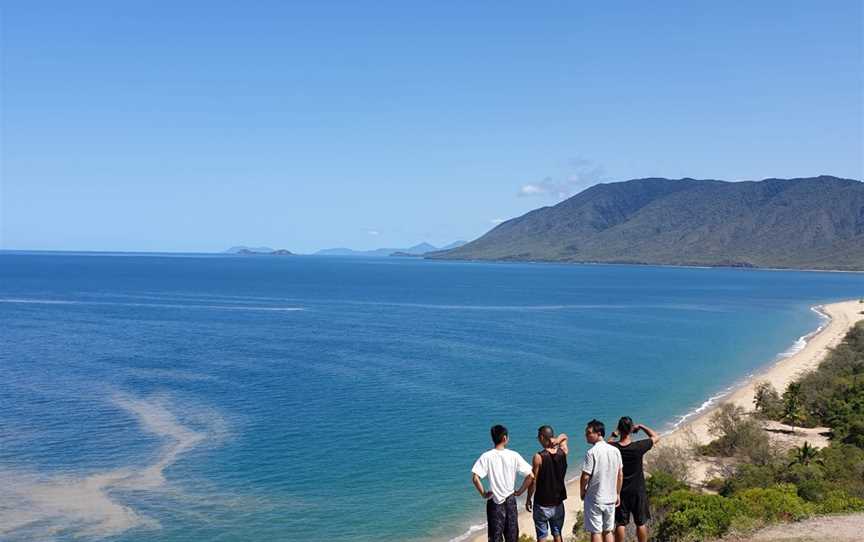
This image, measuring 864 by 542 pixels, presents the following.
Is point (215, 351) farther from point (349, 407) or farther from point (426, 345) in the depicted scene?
point (349, 407)

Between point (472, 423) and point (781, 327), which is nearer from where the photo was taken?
point (472, 423)

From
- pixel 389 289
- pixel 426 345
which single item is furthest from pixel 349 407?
pixel 389 289

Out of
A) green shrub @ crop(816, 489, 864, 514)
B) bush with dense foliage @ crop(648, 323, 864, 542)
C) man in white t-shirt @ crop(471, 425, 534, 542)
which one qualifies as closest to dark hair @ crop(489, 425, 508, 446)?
man in white t-shirt @ crop(471, 425, 534, 542)

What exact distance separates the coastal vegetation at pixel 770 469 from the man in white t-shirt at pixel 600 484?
507 cm

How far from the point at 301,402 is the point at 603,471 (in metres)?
38.3

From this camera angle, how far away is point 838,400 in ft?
137

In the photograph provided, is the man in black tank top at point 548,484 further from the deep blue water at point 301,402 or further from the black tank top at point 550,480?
the deep blue water at point 301,402

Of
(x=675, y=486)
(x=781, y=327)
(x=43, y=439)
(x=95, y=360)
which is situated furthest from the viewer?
(x=781, y=327)

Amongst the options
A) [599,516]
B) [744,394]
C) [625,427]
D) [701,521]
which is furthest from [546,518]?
[744,394]

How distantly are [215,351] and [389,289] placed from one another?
99.1 meters

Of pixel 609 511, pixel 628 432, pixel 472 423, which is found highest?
pixel 628 432

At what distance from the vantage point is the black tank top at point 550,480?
10.2 metres

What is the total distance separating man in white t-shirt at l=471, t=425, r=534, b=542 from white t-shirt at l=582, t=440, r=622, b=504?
0.88 metres

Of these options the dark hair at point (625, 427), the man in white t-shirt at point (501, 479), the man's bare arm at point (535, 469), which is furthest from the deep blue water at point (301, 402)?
the dark hair at point (625, 427)
